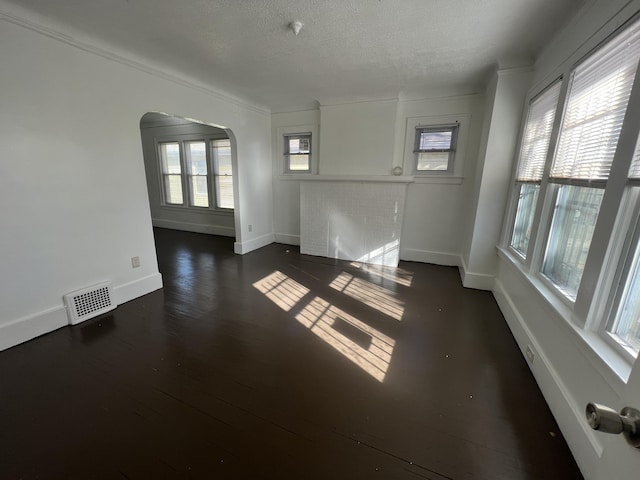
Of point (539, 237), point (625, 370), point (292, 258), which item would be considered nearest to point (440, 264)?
point (539, 237)

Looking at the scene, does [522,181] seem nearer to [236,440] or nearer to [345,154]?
[345,154]

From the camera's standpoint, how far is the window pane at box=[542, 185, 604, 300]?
1.53m

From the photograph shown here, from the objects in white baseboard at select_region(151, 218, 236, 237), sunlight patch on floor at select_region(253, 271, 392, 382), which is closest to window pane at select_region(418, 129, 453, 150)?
sunlight patch on floor at select_region(253, 271, 392, 382)

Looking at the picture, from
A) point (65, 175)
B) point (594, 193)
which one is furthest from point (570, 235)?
point (65, 175)

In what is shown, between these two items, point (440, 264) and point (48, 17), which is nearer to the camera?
point (48, 17)

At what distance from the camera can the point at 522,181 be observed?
2572 mm

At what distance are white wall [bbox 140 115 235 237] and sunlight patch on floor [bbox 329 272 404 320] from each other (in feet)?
10.7

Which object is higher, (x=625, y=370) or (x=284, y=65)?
(x=284, y=65)

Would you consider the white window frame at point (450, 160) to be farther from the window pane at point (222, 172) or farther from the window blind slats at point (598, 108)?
the window pane at point (222, 172)

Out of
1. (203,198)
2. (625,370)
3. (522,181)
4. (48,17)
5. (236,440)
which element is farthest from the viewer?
(203,198)

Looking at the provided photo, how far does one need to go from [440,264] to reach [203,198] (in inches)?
199

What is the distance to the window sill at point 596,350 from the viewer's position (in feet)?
3.44

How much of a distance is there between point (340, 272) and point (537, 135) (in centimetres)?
261

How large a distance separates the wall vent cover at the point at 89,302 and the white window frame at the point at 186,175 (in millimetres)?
3213
